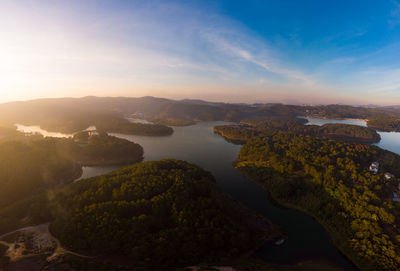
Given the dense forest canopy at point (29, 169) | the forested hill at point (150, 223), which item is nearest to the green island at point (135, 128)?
the dense forest canopy at point (29, 169)

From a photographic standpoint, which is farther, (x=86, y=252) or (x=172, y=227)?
(x=172, y=227)

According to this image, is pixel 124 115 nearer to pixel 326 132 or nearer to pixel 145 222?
pixel 145 222

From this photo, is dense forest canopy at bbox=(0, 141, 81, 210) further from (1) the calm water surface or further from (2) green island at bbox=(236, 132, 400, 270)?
(2) green island at bbox=(236, 132, 400, 270)

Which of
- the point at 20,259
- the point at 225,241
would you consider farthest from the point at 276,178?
the point at 20,259

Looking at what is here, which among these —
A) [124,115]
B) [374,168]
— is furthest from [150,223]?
[124,115]

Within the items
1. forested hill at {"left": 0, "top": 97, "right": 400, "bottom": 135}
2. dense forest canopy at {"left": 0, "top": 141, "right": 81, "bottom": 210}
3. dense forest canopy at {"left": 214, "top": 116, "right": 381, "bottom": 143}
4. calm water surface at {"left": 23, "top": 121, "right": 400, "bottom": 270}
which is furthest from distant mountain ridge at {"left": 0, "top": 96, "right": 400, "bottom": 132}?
calm water surface at {"left": 23, "top": 121, "right": 400, "bottom": 270}

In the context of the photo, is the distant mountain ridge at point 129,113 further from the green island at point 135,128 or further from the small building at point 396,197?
the small building at point 396,197

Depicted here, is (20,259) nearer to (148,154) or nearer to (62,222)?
(62,222)
